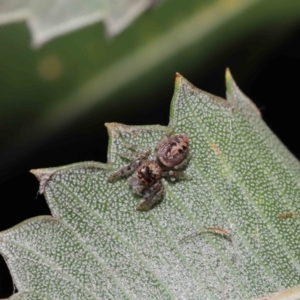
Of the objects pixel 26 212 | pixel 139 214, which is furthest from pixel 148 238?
pixel 26 212

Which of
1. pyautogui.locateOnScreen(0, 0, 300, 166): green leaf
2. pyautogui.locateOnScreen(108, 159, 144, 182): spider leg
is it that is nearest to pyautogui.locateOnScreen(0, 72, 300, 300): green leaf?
pyautogui.locateOnScreen(108, 159, 144, 182): spider leg

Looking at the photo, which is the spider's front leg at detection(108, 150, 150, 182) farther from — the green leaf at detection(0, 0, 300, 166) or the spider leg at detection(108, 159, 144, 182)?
the green leaf at detection(0, 0, 300, 166)

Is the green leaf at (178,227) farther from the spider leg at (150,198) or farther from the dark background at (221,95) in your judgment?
the dark background at (221,95)

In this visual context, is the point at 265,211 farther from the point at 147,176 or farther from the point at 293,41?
the point at 293,41

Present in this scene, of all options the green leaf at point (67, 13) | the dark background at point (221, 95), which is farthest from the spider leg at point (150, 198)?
the green leaf at point (67, 13)

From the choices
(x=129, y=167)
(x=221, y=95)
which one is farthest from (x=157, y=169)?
(x=221, y=95)
